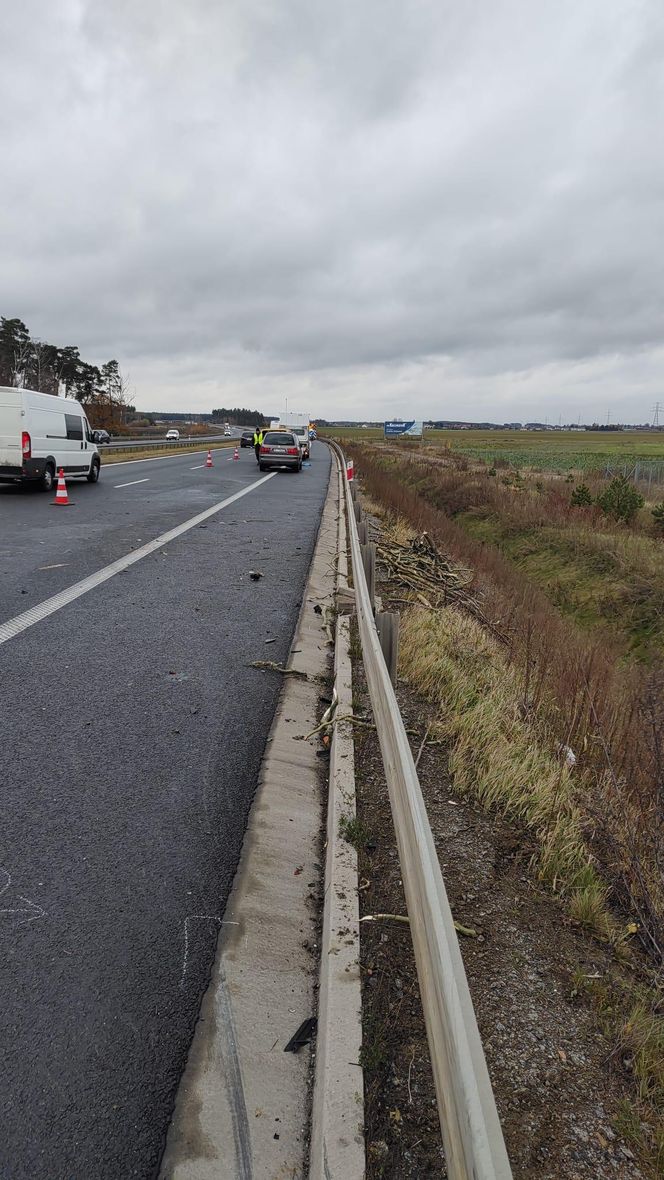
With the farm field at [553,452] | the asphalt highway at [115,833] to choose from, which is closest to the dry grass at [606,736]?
the asphalt highway at [115,833]

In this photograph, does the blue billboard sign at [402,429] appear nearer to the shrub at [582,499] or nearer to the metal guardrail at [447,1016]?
the shrub at [582,499]

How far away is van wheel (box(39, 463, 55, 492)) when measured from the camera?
55.4 feet

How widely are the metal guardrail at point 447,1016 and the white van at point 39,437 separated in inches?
587

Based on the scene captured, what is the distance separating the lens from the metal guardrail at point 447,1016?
1353 millimetres

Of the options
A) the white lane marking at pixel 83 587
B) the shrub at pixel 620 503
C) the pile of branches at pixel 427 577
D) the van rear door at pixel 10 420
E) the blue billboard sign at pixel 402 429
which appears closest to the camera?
the white lane marking at pixel 83 587

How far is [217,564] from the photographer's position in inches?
383

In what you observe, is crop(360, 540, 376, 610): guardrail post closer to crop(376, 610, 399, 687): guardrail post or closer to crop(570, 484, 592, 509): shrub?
crop(376, 610, 399, 687): guardrail post

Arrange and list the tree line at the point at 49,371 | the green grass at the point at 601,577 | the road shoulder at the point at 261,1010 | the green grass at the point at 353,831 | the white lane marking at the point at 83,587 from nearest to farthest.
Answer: the road shoulder at the point at 261,1010 → the green grass at the point at 353,831 → the white lane marking at the point at 83,587 → the green grass at the point at 601,577 → the tree line at the point at 49,371

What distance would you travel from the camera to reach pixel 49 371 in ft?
270

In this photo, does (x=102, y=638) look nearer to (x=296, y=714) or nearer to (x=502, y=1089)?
(x=296, y=714)

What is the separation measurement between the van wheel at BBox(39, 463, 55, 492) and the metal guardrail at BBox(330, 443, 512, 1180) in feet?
53.0

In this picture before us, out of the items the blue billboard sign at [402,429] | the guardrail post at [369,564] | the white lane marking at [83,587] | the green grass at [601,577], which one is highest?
the blue billboard sign at [402,429]

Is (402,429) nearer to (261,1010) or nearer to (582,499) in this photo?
(582,499)

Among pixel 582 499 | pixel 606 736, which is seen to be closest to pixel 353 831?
pixel 606 736
